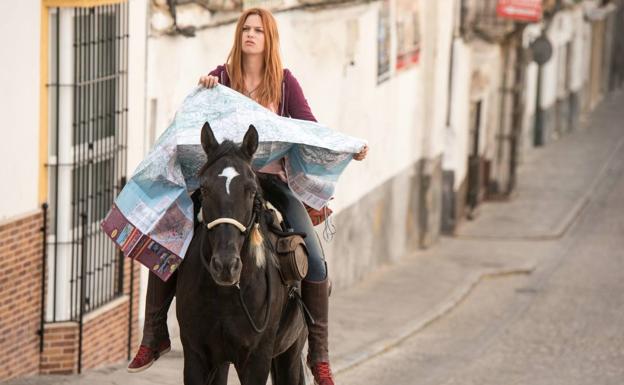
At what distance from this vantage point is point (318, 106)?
21000 millimetres

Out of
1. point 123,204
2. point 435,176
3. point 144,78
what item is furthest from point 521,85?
point 123,204

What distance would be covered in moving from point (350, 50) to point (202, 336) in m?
13.4

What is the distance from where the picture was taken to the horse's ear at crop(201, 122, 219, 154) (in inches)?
365

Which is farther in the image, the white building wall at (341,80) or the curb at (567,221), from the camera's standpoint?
the curb at (567,221)

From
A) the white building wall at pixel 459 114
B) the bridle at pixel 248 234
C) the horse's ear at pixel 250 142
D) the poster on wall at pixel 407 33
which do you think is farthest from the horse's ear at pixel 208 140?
the white building wall at pixel 459 114

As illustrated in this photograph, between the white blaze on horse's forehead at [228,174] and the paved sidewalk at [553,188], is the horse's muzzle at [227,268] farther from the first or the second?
the paved sidewalk at [553,188]

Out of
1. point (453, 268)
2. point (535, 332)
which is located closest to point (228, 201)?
point (535, 332)

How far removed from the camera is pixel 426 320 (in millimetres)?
21359

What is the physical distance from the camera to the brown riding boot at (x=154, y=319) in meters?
10.1

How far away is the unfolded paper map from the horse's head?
1.83ft

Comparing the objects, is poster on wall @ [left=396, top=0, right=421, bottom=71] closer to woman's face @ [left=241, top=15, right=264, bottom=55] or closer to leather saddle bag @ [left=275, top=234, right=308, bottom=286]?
woman's face @ [left=241, top=15, right=264, bottom=55]

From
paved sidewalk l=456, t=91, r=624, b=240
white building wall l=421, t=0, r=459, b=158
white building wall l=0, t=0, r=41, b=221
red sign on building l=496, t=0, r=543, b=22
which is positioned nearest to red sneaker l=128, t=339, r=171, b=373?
white building wall l=0, t=0, r=41, b=221

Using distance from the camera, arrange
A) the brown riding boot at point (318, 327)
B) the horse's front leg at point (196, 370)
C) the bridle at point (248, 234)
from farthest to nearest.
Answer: the brown riding boot at point (318, 327) → the horse's front leg at point (196, 370) → the bridle at point (248, 234)

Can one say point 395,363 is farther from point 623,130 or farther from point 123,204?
point 623,130
